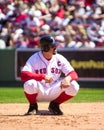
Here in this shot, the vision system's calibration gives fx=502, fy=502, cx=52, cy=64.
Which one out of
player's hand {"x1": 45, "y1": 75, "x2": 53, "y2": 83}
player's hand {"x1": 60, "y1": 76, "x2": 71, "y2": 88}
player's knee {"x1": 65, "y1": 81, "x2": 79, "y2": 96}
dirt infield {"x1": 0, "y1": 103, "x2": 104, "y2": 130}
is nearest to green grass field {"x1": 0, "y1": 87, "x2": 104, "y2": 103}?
dirt infield {"x1": 0, "y1": 103, "x2": 104, "y2": 130}

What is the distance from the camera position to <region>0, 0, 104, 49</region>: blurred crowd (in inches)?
727

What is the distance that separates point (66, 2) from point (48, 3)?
2.62 feet

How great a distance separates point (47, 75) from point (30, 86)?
32 cm

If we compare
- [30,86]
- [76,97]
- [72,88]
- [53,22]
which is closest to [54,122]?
[30,86]

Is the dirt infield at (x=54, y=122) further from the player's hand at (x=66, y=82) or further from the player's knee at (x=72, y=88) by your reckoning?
the player's hand at (x=66, y=82)

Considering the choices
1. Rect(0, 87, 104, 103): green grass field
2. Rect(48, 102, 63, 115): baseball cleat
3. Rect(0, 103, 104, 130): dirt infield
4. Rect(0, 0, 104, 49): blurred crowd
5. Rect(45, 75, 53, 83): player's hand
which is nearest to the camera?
Rect(0, 103, 104, 130): dirt infield

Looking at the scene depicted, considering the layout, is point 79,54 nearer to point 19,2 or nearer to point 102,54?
point 102,54

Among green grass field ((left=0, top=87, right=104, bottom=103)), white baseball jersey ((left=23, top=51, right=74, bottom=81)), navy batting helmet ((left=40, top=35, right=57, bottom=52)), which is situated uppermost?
navy batting helmet ((left=40, top=35, right=57, bottom=52))

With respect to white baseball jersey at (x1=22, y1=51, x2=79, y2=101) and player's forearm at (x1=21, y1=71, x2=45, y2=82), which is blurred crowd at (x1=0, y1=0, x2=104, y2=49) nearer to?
white baseball jersey at (x1=22, y1=51, x2=79, y2=101)

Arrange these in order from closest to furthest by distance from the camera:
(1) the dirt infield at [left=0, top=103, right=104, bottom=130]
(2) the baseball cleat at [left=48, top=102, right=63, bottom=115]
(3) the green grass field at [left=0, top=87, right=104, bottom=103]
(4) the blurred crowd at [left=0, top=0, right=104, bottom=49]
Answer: (1) the dirt infield at [left=0, top=103, right=104, bottom=130] → (2) the baseball cleat at [left=48, top=102, right=63, bottom=115] → (3) the green grass field at [left=0, top=87, right=104, bottom=103] → (4) the blurred crowd at [left=0, top=0, right=104, bottom=49]

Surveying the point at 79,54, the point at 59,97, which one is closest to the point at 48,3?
the point at 79,54

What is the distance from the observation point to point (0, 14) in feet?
68.0

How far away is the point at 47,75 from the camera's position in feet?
26.2

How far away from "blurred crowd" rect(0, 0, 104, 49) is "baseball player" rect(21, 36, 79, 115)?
9.69 metres
